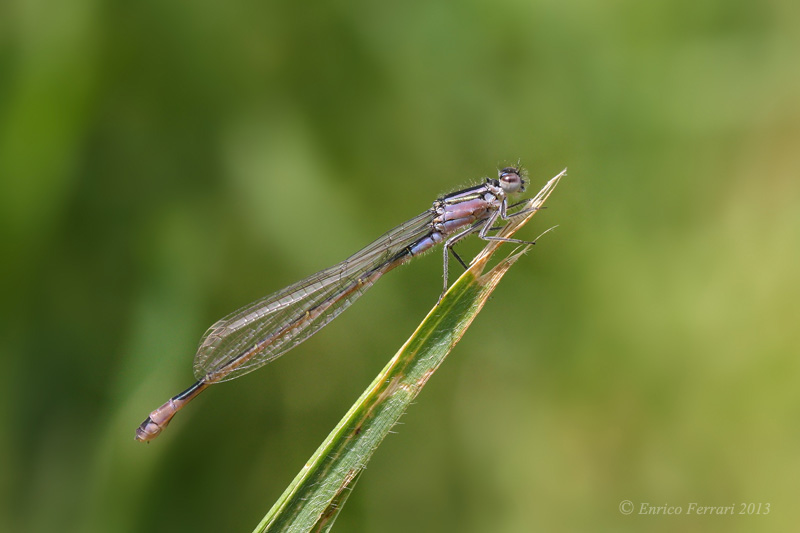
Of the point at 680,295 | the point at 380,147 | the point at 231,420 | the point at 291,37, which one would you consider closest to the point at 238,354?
the point at 231,420

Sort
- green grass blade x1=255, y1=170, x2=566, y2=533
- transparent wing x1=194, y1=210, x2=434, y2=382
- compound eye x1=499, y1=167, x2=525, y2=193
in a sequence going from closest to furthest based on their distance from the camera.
Result: green grass blade x1=255, y1=170, x2=566, y2=533, compound eye x1=499, y1=167, x2=525, y2=193, transparent wing x1=194, y1=210, x2=434, y2=382

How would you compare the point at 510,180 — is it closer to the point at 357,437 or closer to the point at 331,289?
the point at 331,289

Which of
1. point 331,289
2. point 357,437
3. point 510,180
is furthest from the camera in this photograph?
point 331,289

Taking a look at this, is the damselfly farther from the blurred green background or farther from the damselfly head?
the blurred green background

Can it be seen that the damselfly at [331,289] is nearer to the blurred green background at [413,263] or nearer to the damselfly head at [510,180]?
the damselfly head at [510,180]

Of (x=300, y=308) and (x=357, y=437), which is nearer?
(x=357, y=437)

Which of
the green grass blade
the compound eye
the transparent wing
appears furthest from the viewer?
the transparent wing

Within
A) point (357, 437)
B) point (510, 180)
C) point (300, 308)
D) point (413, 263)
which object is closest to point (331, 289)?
point (300, 308)

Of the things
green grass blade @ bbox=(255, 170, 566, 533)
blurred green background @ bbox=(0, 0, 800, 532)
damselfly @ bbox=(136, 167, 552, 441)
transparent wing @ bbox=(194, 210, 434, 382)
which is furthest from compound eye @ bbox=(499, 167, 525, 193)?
green grass blade @ bbox=(255, 170, 566, 533)
